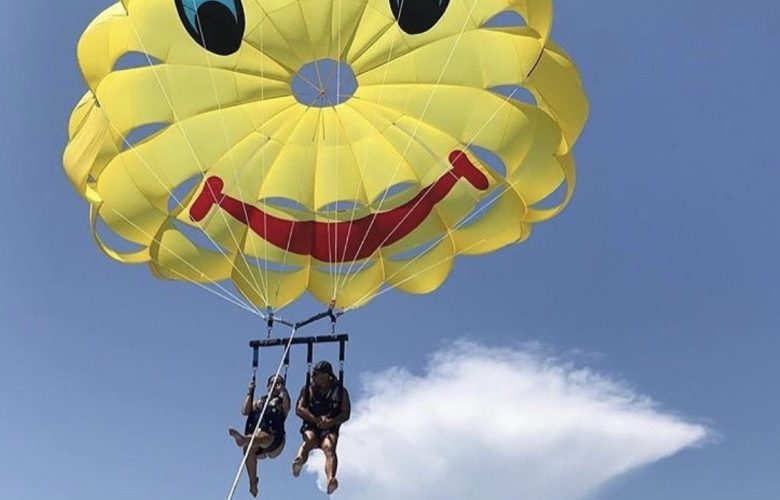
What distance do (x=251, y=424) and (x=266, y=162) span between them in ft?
9.41

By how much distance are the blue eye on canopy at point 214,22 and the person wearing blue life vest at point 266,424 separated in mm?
3171

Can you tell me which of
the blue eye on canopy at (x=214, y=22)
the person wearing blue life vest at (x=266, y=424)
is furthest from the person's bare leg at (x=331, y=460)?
the blue eye on canopy at (x=214, y=22)

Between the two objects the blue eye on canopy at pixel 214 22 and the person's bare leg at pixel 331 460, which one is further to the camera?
the blue eye on canopy at pixel 214 22

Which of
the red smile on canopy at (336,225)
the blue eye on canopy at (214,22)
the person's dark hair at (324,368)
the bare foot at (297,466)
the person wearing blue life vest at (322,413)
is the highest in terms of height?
the blue eye on canopy at (214,22)

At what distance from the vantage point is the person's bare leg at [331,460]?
24.9ft

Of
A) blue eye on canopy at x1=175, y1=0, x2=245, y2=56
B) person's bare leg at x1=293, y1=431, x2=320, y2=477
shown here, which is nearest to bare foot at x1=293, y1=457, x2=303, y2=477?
person's bare leg at x1=293, y1=431, x2=320, y2=477

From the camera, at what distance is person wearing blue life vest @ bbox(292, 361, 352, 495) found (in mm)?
7750

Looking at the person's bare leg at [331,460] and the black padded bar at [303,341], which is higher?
the black padded bar at [303,341]

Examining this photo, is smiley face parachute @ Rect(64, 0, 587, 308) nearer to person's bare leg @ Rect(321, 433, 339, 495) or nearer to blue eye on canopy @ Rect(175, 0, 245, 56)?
blue eye on canopy @ Rect(175, 0, 245, 56)

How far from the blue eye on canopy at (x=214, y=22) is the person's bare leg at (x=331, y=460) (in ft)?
12.2

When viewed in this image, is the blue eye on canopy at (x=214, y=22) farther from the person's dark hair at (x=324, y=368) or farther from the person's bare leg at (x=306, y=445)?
the person's bare leg at (x=306, y=445)

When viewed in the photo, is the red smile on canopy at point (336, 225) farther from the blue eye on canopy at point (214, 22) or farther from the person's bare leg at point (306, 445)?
the person's bare leg at point (306, 445)

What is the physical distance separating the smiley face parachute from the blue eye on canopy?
1 centimetres

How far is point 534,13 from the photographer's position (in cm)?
793
